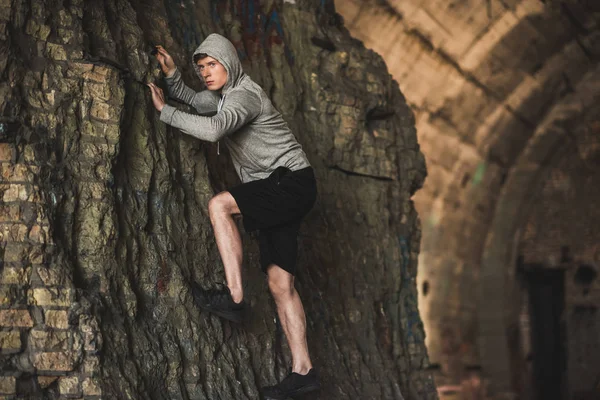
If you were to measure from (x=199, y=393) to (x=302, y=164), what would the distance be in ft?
4.91

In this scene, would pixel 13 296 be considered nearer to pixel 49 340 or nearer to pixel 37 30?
pixel 49 340

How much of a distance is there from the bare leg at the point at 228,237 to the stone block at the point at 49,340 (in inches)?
41.7

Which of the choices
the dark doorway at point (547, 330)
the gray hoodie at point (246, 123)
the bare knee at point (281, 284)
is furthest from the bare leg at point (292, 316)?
the dark doorway at point (547, 330)

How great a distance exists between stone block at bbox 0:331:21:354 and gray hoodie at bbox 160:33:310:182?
150 centimetres

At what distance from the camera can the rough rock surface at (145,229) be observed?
5.06 m

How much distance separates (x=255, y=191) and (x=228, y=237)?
314 millimetres

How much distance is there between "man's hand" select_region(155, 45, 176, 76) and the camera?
6.10 meters

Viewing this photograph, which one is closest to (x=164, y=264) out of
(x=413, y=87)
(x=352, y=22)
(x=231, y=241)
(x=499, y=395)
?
(x=231, y=241)

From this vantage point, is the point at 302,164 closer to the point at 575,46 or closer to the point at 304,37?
the point at 304,37

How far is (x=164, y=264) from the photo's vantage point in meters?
5.71

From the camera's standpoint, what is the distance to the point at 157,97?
585 cm

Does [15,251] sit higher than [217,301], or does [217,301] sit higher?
[15,251]

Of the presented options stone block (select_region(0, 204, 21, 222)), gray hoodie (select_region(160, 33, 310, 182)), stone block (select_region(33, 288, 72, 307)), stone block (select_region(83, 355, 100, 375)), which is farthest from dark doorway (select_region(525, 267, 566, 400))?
stone block (select_region(0, 204, 21, 222))

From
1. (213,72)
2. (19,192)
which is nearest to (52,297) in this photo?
(19,192)
